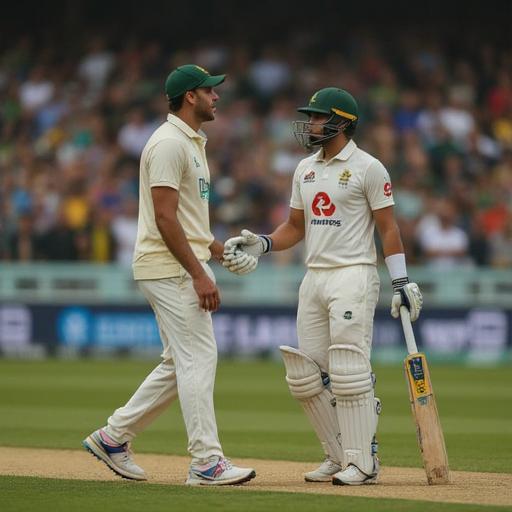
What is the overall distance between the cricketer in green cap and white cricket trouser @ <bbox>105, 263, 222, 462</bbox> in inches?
41.3

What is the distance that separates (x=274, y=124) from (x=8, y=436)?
12.0 metres

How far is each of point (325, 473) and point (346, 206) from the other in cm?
155

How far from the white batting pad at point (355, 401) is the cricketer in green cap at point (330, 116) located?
124 centimetres

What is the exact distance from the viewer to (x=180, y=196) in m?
7.75

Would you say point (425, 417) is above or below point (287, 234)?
below

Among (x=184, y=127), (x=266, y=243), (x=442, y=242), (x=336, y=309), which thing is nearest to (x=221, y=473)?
(x=336, y=309)

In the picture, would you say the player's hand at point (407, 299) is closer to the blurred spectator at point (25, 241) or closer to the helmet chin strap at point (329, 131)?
the helmet chin strap at point (329, 131)

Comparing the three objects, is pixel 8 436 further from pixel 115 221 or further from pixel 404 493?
pixel 115 221

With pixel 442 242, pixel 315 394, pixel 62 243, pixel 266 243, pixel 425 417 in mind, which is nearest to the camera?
pixel 425 417

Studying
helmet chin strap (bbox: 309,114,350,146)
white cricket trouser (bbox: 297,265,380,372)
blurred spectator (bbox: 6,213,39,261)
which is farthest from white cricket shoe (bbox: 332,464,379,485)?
blurred spectator (bbox: 6,213,39,261)

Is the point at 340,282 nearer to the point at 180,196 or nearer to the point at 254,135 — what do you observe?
the point at 180,196

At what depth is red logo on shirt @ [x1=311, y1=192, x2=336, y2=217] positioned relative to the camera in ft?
26.2

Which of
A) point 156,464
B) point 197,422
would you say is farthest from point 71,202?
point 197,422

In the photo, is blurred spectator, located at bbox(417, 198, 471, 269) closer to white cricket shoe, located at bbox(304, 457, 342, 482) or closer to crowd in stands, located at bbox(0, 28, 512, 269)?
crowd in stands, located at bbox(0, 28, 512, 269)
